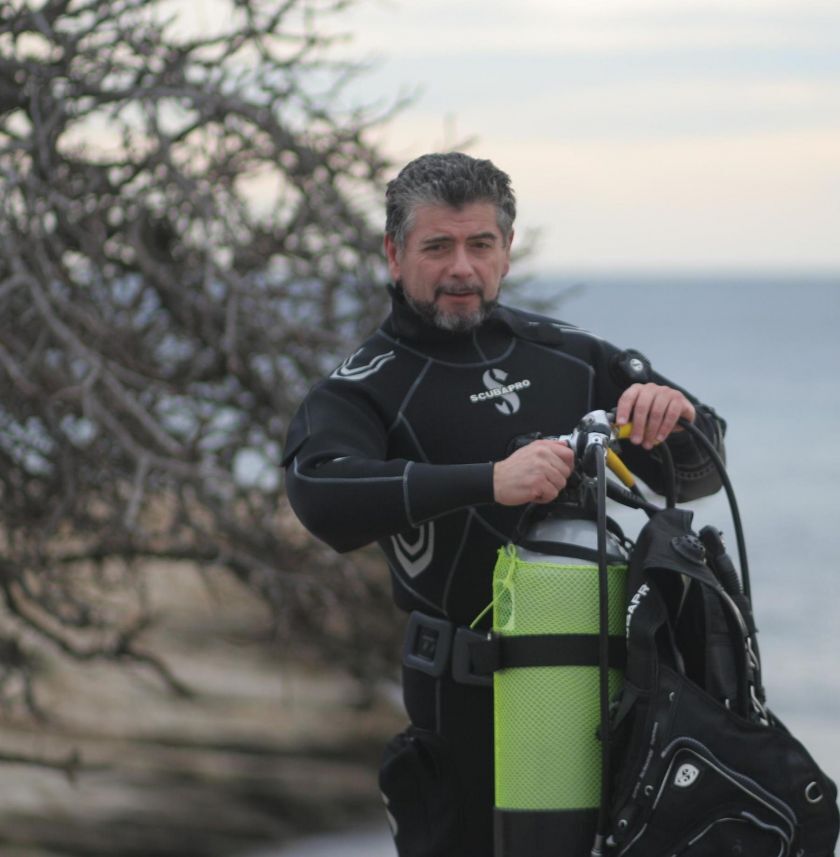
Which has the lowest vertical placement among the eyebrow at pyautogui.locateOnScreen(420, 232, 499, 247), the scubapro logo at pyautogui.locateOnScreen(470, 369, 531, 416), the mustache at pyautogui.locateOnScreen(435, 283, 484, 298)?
the scubapro logo at pyautogui.locateOnScreen(470, 369, 531, 416)

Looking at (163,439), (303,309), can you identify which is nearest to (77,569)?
(303,309)

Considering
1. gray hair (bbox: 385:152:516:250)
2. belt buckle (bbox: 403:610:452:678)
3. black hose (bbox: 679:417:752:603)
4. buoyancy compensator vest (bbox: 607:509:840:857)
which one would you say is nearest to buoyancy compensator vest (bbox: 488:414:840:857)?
buoyancy compensator vest (bbox: 607:509:840:857)

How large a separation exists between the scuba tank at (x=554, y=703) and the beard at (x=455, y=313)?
0.55 m

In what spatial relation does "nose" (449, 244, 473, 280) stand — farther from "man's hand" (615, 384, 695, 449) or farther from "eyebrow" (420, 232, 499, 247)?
"man's hand" (615, 384, 695, 449)

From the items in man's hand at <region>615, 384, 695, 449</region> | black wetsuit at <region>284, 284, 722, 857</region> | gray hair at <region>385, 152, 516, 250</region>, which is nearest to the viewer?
man's hand at <region>615, 384, 695, 449</region>

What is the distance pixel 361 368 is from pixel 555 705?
807 mm

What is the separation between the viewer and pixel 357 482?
8.90ft

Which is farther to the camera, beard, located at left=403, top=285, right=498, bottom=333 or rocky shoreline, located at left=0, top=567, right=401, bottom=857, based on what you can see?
rocky shoreline, located at left=0, top=567, right=401, bottom=857

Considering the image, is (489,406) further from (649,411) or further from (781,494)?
(781,494)

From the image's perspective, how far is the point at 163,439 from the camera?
4.80m

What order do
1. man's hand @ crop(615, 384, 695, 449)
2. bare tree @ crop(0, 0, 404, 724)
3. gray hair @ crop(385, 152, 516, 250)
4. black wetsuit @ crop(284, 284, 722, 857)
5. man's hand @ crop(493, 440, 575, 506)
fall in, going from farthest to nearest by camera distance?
bare tree @ crop(0, 0, 404, 724)
black wetsuit @ crop(284, 284, 722, 857)
gray hair @ crop(385, 152, 516, 250)
man's hand @ crop(615, 384, 695, 449)
man's hand @ crop(493, 440, 575, 506)

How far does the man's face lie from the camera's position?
2.88m

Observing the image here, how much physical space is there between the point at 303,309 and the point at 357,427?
3.57 m

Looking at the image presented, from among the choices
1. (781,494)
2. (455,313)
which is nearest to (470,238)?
(455,313)
